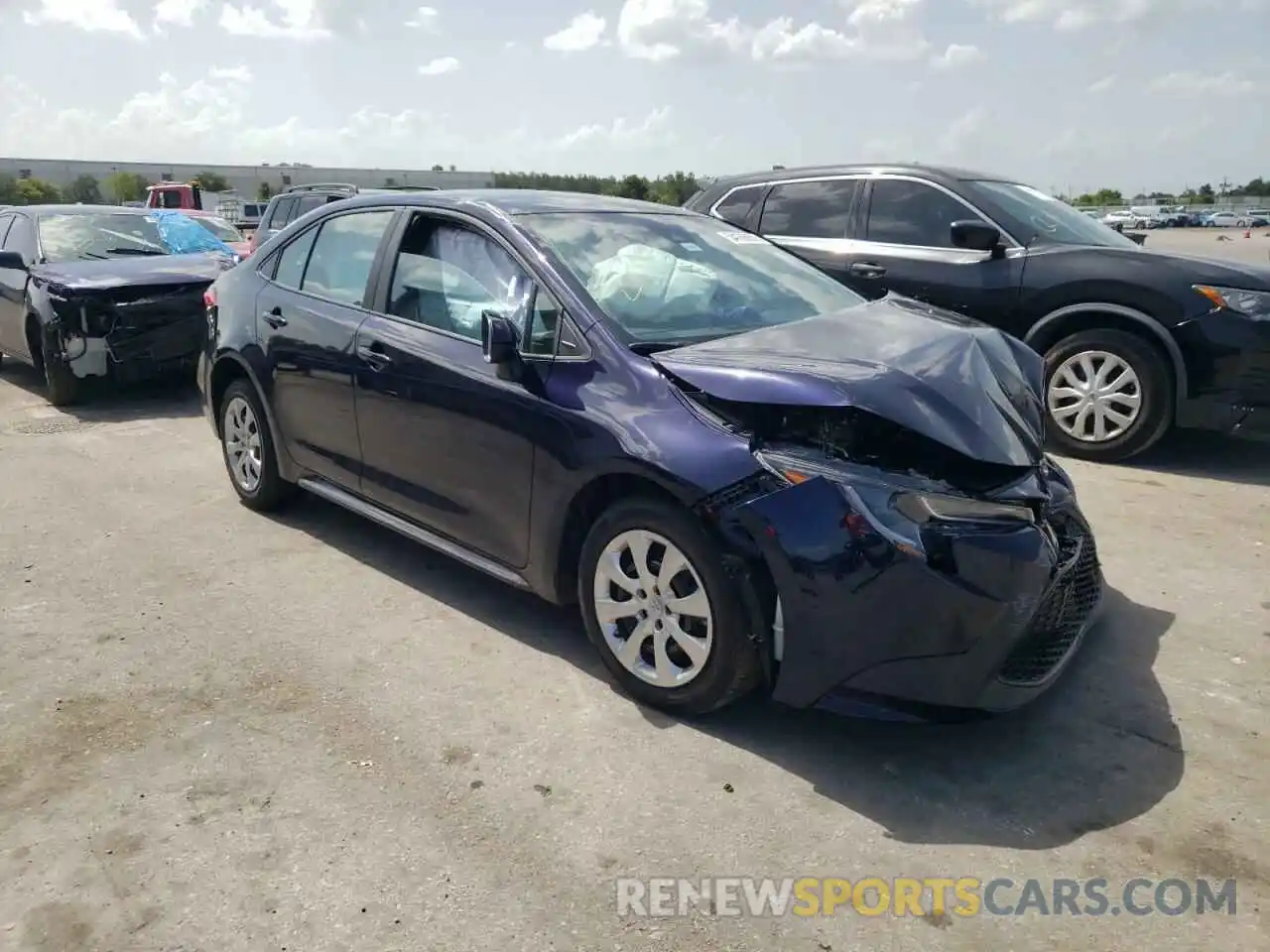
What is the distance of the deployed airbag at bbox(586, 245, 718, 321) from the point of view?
3.68 meters

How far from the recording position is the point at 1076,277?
252 inches

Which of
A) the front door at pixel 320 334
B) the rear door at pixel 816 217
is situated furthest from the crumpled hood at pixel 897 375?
the rear door at pixel 816 217

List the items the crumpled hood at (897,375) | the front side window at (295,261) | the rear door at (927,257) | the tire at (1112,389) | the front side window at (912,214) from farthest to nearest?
the front side window at (912,214) → the rear door at (927,257) → the tire at (1112,389) → the front side window at (295,261) → the crumpled hood at (897,375)

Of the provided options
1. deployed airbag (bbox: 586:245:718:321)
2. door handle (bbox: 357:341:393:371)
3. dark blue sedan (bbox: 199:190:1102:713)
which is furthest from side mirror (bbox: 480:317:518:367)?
door handle (bbox: 357:341:393:371)

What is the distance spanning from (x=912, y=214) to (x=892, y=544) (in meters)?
4.93

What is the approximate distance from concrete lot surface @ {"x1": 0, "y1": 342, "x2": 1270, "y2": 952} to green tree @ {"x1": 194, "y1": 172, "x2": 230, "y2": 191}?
88.2 meters

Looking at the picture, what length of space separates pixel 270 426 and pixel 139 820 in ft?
8.50

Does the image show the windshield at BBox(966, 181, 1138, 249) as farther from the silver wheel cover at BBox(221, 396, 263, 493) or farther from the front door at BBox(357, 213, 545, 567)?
the silver wheel cover at BBox(221, 396, 263, 493)

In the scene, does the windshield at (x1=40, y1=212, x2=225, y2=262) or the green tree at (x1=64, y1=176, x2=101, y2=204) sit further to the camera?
the green tree at (x1=64, y1=176, x2=101, y2=204)

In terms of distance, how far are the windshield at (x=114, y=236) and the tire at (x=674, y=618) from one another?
7.47m

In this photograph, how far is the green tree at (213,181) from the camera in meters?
84.6

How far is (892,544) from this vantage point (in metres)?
2.80

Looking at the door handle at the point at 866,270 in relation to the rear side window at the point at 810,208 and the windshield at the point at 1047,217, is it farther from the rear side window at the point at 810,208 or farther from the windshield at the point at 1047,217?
the windshield at the point at 1047,217

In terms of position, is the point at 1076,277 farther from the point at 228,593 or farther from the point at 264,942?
the point at 264,942
